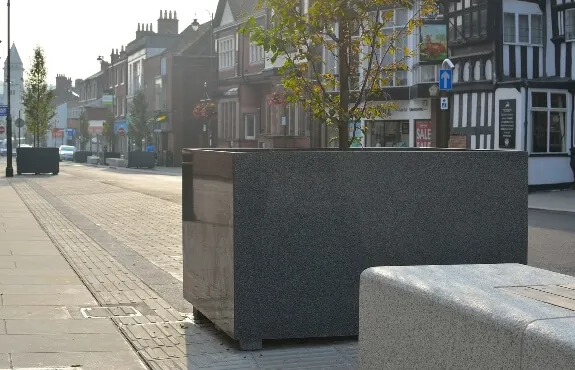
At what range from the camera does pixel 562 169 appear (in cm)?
3016

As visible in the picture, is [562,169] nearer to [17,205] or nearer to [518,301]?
[17,205]

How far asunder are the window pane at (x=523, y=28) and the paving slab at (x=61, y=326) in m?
25.0

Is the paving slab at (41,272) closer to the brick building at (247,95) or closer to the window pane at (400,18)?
the window pane at (400,18)

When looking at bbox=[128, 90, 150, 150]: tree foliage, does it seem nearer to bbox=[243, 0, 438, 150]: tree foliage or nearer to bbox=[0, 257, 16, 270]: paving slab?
bbox=[0, 257, 16, 270]: paving slab

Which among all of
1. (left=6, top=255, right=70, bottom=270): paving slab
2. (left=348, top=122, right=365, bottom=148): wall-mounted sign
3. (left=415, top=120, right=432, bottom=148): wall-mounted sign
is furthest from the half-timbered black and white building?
(left=6, top=255, right=70, bottom=270): paving slab

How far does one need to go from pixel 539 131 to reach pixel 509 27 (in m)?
3.54

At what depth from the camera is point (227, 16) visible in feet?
195

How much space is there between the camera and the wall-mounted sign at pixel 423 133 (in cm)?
3741

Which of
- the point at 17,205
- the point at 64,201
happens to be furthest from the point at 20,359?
the point at 64,201

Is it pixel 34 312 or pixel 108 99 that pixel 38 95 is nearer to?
pixel 108 99

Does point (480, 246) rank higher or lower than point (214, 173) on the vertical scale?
lower

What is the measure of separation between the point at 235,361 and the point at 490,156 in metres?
2.27

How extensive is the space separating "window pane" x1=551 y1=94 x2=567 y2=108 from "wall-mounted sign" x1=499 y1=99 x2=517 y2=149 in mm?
1272

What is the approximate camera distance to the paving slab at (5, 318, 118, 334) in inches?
275
